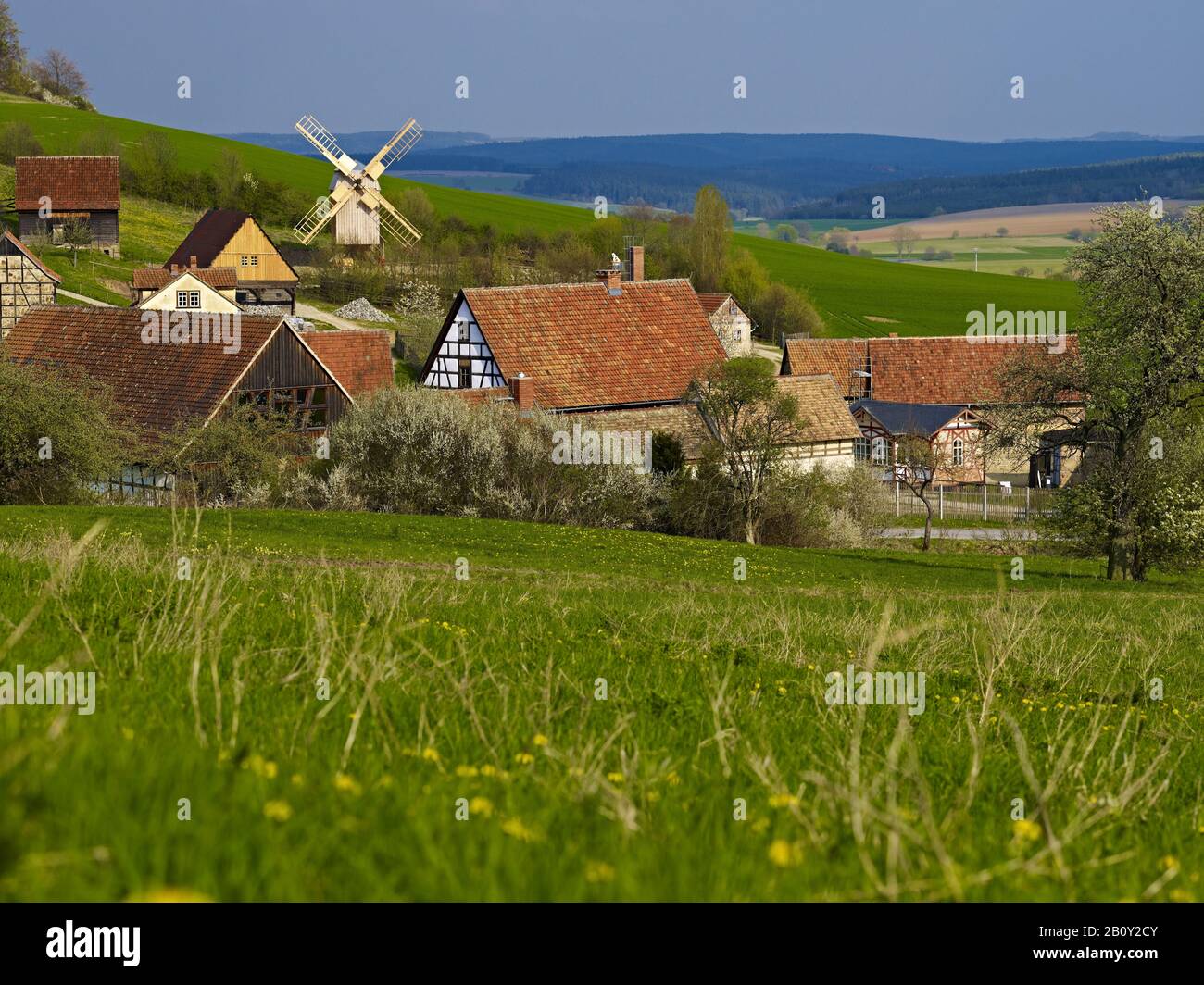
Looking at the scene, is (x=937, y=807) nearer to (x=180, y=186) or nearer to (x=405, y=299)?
(x=405, y=299)

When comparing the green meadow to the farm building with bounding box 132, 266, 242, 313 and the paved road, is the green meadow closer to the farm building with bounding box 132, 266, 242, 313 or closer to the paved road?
the paved road

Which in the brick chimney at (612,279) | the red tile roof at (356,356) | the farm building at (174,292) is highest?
the farm building at (174,292)

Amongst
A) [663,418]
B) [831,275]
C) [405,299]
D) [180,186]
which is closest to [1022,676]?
[663,418]

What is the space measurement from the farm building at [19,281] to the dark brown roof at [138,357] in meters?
24.1

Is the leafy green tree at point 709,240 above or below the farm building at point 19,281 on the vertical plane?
above

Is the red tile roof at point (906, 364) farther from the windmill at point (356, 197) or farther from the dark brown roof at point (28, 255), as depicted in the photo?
the dark brown roof at point (28, 255)

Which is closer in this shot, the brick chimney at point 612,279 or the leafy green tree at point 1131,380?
the leafy green tree at point 1131,380

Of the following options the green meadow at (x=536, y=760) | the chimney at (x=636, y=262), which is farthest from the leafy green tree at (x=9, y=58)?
the green meadow at (x=536, y=760)

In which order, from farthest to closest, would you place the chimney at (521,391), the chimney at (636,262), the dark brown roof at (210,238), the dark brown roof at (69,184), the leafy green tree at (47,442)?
the dark brown roof at (69,184) → the dark brown roof at (210,238) → the chimney at (636,262) → the chimney at (521,391) → the leafy green tree at (47,442)

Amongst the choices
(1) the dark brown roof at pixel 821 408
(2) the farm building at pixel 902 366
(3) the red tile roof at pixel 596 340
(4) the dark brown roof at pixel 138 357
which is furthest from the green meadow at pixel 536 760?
(2) the farm building at pixel 902 366

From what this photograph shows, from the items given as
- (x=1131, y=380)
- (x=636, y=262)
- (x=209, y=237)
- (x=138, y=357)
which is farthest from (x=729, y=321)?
(x=1131, y=380)

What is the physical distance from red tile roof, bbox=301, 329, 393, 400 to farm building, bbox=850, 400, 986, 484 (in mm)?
23010

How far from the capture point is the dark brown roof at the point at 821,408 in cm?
5212

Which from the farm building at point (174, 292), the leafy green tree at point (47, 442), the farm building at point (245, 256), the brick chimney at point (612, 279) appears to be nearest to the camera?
the leafy green tree at point (47, 442)
